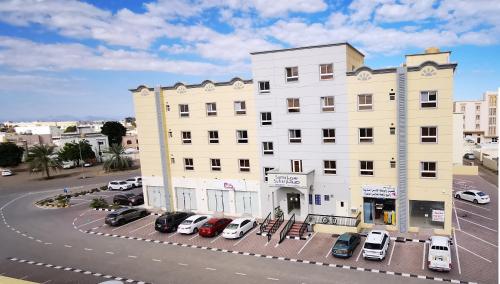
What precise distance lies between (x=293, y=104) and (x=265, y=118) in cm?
315

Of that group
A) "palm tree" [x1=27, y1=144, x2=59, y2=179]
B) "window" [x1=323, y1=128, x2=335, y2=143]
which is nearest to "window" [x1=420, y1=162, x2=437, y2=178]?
"window" [x1=323, y1=128, x2=335, y2=143]

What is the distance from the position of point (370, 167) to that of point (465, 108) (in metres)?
99.3

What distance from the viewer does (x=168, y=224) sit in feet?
101

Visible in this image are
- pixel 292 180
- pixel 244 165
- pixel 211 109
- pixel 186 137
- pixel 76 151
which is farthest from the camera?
pixel 76 151

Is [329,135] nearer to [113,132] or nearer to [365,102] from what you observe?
[365,102]

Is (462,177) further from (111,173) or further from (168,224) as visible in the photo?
(111,173)

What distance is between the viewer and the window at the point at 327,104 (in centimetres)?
2900

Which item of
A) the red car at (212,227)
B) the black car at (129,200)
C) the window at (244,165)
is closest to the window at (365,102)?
the window at (244,165)

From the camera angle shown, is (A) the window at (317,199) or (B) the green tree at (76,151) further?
(B) the green tree at (76,151)

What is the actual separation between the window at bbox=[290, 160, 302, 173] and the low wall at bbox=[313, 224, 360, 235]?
17.9ft

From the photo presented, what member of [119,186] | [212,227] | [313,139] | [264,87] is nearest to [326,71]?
[264,87]

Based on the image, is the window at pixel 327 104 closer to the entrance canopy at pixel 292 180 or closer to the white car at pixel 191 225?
the entrance canopy at pixel 292 180

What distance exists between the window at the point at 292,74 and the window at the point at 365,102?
5981 mm

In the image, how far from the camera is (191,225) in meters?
30.0
